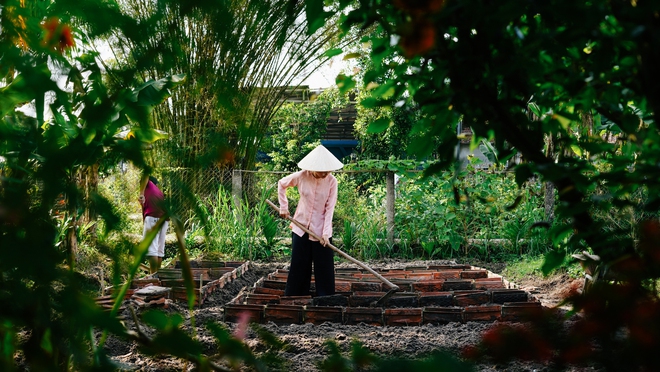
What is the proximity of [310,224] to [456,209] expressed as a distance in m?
3.54

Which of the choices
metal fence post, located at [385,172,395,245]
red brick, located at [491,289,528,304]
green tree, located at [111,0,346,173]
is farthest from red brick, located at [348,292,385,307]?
green tree, located at [111,0,346,173]

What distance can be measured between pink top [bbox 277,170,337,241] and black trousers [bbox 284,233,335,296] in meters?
0.11

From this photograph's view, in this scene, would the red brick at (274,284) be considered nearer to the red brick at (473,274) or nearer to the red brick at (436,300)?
the red brick at (436,300)

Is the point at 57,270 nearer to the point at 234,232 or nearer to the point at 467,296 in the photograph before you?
the point at 467,296

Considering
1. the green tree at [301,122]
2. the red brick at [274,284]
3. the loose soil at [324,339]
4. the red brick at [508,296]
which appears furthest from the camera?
the green tree at [301,122]

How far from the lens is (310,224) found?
6.44 m

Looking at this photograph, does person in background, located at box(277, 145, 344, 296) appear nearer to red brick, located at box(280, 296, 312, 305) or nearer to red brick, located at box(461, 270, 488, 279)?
red brick, located at box(280, 296, 312, 305)

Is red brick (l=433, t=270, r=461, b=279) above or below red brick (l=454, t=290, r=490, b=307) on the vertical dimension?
above

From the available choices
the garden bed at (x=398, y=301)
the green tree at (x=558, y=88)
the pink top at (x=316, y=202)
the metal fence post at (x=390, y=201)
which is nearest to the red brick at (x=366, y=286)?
the garden bed at (x=398, y=301)

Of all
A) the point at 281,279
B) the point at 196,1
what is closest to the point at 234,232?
the point at 281,279

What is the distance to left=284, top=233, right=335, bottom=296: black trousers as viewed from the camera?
6.29m

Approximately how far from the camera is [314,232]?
6434mm

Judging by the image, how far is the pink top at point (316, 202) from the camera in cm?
640

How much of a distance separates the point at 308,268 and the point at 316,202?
2.28 feet
